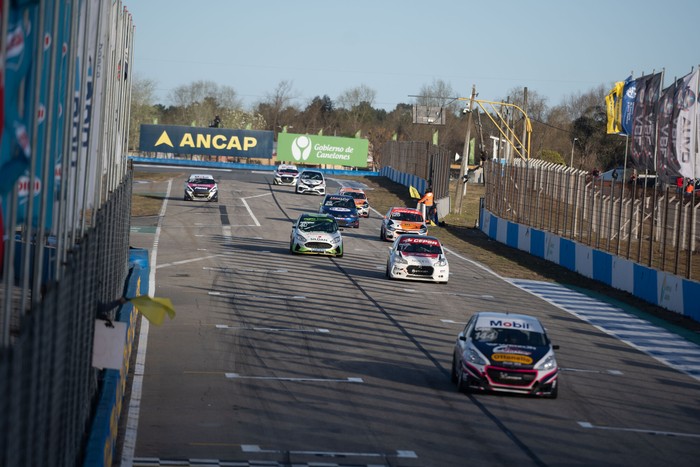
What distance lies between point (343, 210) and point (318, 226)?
11.5m

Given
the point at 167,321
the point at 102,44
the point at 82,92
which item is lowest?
the point at 167,321

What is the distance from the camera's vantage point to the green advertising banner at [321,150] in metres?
98.1

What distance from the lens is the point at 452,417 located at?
48.1ft

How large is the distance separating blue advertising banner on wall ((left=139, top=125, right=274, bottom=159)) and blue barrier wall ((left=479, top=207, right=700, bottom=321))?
54666mm

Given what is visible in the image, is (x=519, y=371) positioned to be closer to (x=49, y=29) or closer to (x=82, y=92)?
(x=82, y=92)

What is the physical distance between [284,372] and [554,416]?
4715 mm

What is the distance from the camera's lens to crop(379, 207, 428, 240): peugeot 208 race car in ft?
143

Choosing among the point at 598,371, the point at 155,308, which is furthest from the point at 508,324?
the point at 155,308

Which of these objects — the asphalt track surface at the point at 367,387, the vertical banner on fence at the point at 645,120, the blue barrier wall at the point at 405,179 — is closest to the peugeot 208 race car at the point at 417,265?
the asphalt track surface at the point at 367,387

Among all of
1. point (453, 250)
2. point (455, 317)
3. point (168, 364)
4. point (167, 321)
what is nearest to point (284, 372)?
point (168, 364)

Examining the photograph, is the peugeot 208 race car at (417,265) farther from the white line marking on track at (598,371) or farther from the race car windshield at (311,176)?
the race car windshield at (311,176)

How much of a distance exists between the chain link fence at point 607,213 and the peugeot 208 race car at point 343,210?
7.33 metres

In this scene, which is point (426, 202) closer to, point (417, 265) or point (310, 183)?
point (417, 265)

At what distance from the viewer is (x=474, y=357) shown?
16.3m
